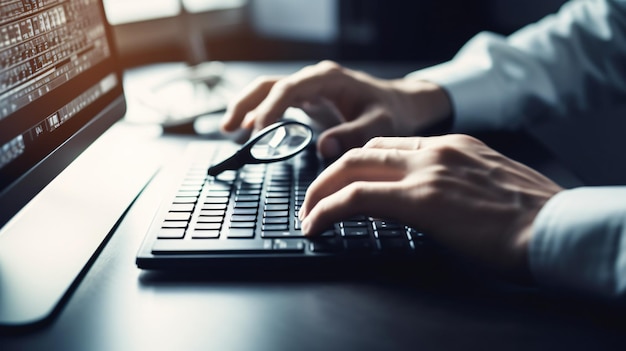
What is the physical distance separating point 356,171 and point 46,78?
33cm

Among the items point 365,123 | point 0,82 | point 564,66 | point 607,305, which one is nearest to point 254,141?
point 365,123

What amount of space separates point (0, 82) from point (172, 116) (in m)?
0.42

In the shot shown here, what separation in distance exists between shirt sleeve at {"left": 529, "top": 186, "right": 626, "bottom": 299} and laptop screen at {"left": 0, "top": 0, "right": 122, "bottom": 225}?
440mm

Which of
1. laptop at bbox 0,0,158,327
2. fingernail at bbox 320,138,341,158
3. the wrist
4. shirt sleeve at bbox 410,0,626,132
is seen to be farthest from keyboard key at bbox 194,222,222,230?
shirt sleeve at bbox 410,0,626,132

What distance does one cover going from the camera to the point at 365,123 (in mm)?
663

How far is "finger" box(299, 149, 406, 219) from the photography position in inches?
18.8

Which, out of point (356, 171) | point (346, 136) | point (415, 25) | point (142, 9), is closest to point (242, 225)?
point (356, 171)

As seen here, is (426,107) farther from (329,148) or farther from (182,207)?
(182,207)

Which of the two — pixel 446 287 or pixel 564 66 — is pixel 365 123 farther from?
pixel 564 66

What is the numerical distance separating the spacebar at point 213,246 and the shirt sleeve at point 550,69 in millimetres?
480

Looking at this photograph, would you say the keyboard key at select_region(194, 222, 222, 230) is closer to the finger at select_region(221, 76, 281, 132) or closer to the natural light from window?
the finger at select_region(221, 76, 281, 132)

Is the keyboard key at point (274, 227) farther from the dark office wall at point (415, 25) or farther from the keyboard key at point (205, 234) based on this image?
the dark office wall at point (415, 25)

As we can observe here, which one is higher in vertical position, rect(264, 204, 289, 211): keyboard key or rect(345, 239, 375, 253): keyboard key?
rect(264, 204, 289, 211): keyboard key

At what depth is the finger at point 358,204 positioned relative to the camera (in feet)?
1.45
